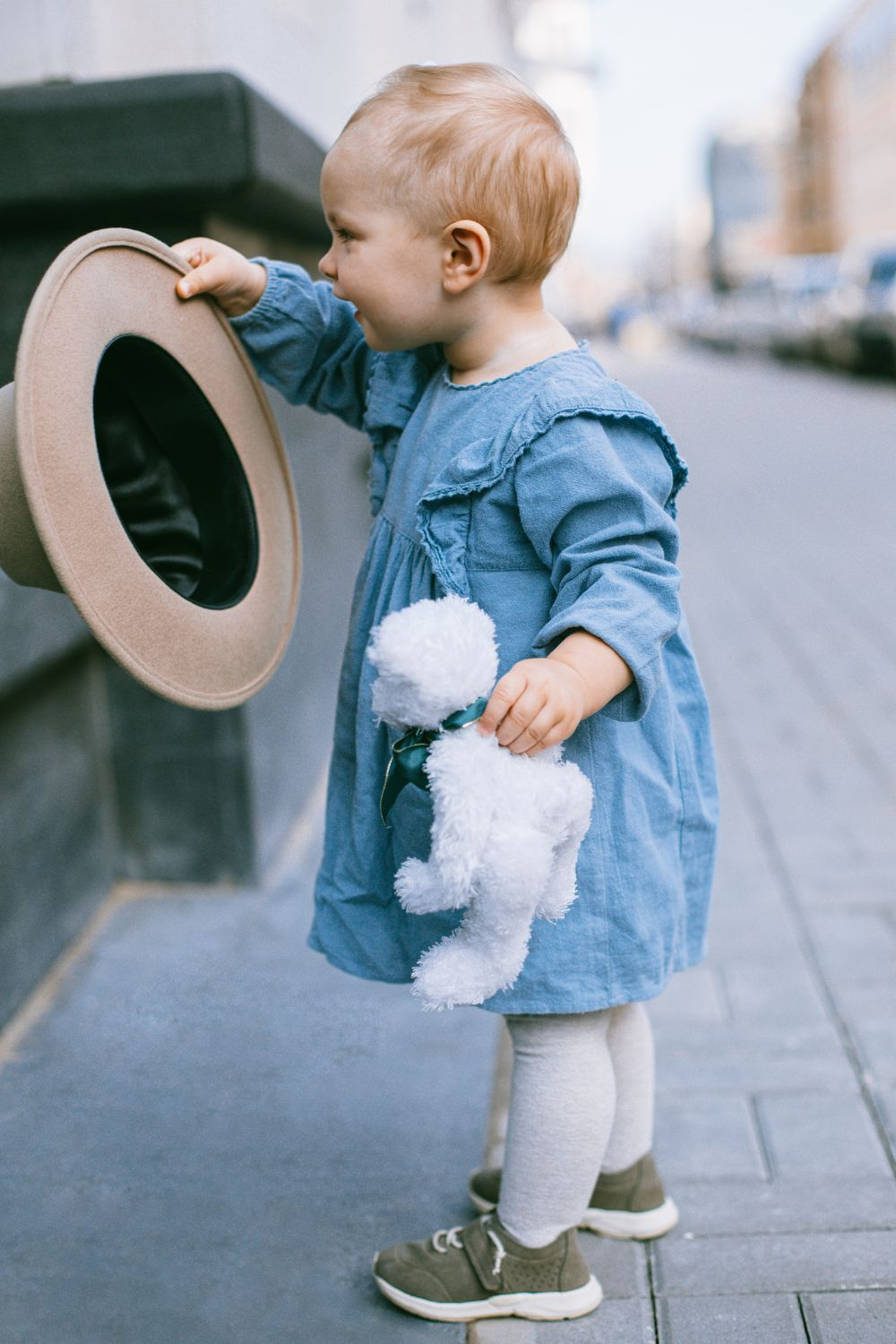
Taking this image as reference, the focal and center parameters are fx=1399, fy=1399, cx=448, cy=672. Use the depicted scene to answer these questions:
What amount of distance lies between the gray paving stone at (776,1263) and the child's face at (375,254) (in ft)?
4.30

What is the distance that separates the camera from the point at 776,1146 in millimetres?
2230

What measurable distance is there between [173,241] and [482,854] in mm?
1755

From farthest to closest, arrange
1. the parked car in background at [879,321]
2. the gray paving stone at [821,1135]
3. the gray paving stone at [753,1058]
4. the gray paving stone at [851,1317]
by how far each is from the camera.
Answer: the parked car in background at [879,321] → the gray paving stone at [753,1058] → the gray paving stone at [821,1135] → the gray paving stone at [851,1317]

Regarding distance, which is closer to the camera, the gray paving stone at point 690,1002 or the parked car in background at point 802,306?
the gray paving stone at point 690,1002

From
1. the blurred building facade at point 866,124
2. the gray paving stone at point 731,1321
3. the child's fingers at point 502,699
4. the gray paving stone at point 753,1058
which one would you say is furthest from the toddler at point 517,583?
the blurred building facade at point 866,124

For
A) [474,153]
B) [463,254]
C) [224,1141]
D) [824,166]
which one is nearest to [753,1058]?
[224,1141]

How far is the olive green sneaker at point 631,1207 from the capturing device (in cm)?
202

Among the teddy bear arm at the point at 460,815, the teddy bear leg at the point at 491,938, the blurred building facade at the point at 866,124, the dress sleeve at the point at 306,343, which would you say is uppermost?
the dress sleeve at the point at 306,343

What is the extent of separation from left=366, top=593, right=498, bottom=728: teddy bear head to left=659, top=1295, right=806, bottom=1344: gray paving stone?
0.92m

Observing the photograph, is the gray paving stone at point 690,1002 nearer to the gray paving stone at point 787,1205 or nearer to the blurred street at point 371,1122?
the blurred street at point 371,1122

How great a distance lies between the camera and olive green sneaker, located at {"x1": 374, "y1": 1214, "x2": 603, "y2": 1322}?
6.06ft

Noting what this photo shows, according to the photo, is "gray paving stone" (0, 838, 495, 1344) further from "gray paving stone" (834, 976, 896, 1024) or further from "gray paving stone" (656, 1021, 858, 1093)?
"gray paving stone" (834, 976, 896, 1024)

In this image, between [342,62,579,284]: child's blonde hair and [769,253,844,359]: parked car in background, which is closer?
[342,62,579,284]: child's blonde hair

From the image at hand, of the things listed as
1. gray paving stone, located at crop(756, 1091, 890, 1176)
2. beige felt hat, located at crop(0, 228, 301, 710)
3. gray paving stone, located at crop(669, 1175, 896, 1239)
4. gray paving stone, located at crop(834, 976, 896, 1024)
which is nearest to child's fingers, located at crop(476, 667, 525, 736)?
beige felt hat, located at crop(0, 228, 301, 710)
